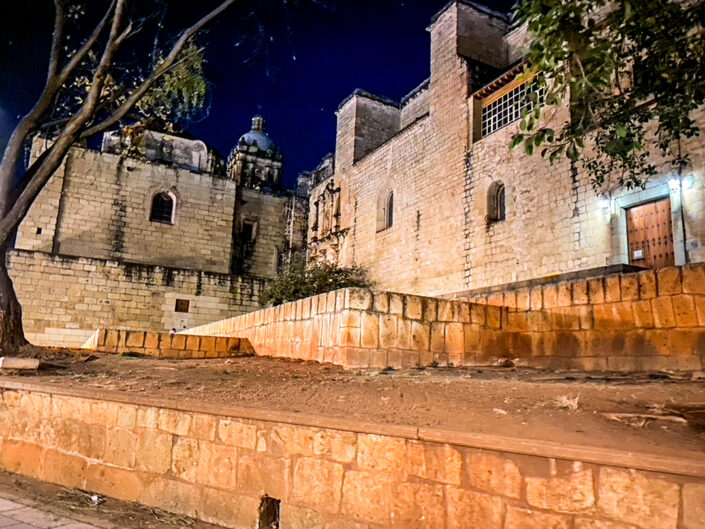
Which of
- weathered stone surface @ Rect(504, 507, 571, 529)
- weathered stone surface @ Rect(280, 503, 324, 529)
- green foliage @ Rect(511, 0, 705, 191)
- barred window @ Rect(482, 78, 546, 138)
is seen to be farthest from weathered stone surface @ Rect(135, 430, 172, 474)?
barred window @ Rect(482, 78, 546, 138)

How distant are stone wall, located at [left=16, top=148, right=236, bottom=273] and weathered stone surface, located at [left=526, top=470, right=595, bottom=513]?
25.4 meters

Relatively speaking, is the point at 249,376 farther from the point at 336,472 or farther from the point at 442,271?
the point at 442,271

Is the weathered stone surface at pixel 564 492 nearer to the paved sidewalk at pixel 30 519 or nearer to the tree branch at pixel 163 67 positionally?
the paved sidewalk at pixel 30 519

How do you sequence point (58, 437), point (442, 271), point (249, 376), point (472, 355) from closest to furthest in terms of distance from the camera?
point (58, 437), point (249, 376), point (472, 355), point (442, 271)

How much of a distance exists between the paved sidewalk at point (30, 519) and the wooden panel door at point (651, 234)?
1149 centimetres

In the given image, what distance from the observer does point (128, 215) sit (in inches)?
983

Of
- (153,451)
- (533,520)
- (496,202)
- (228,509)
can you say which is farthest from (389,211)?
(533,520)

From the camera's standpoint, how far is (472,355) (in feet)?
20.0

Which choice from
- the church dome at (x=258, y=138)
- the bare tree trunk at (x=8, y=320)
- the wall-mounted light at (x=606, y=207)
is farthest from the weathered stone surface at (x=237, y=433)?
the church dome at (x=258, y=138)

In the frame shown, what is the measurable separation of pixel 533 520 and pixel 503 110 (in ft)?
47.9

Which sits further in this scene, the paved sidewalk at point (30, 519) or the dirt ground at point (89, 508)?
the dirt ground at point (89, 508)

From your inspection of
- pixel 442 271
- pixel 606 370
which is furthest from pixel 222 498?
pixel 442 271

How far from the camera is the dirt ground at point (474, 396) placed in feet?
8.77

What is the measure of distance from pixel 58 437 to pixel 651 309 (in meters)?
6.11
